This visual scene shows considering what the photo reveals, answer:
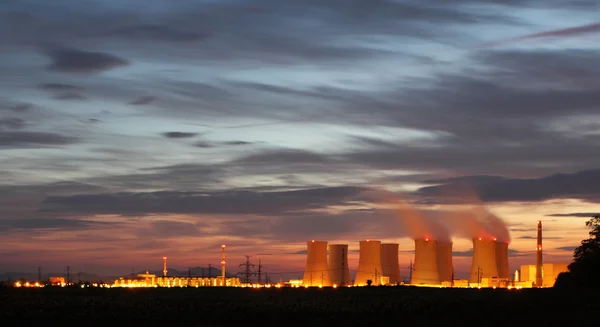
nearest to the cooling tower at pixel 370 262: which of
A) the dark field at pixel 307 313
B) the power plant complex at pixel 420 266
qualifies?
the power plant complex at pixel 420 266

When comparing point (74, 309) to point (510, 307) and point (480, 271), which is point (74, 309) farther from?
Result: point (480, 271)

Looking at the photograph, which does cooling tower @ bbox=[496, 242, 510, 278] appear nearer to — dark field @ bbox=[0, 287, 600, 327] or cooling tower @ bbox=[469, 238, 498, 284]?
cooling tower @ bbox=[469, 238, 498, 284]

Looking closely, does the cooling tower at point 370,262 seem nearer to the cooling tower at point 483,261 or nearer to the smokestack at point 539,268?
the cooling tower at point 483,261

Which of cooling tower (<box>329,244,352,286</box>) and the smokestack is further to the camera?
the smokestack

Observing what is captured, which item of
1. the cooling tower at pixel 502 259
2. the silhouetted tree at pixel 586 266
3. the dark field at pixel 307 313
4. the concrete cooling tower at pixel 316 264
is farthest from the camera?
the cooling tower at pixel 502 259

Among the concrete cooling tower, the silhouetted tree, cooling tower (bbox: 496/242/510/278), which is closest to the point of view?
the silhouetted tree

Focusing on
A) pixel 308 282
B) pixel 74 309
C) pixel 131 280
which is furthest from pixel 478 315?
pixel 131 280

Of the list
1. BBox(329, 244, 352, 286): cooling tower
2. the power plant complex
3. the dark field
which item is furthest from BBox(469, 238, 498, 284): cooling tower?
the dark field
